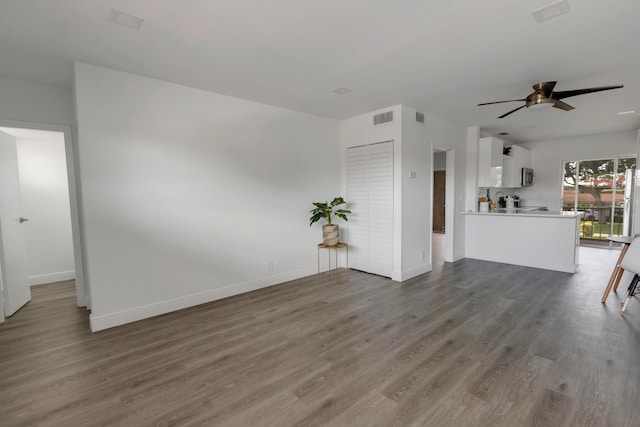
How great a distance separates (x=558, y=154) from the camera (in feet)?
23.8

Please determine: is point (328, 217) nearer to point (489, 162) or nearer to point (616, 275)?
point (489, 162)

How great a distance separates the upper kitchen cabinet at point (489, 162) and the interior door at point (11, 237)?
737cm

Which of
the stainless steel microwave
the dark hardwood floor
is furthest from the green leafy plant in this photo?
the stainless steel microwave

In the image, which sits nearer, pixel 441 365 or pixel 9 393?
pixel 9 393

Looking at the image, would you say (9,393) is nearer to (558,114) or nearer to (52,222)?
(52,222)

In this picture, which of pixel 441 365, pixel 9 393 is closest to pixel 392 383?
pixel 441 365

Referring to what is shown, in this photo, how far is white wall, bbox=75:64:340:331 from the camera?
2926 mm

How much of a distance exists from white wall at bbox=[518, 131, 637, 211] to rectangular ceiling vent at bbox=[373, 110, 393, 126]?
18.5ft

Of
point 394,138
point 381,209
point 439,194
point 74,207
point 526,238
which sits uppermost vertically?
point 394,138

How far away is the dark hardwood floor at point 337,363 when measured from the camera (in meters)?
1.79

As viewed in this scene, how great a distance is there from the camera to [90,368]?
2293 mm

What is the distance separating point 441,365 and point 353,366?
0.69 metres

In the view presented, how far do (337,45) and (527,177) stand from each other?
271 inches

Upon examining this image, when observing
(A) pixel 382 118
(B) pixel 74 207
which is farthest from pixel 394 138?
(B) pixel 74 207
